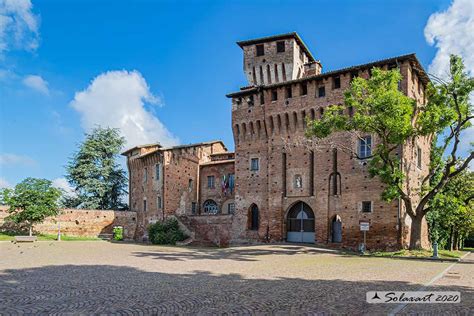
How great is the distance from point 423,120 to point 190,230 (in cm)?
2037

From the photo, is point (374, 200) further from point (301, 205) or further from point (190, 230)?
point (190, 230)

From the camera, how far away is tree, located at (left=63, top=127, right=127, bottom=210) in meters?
45.8

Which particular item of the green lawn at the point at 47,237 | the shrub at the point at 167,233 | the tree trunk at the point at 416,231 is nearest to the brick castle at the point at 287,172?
the shrub at the point at 167,233

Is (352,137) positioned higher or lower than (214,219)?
higher

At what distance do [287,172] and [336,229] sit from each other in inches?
211

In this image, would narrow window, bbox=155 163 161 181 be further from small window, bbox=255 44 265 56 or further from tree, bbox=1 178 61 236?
small window, bbox=255 44 265 56

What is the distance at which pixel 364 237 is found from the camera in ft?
74.5

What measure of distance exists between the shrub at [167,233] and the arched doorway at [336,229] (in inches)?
496

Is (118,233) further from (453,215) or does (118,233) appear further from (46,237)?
(453,215)

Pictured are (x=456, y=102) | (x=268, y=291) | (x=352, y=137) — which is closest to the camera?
(x=268, y=291)

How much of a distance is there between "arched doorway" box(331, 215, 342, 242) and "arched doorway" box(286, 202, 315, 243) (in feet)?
4.84

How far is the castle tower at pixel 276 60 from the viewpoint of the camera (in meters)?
34.7

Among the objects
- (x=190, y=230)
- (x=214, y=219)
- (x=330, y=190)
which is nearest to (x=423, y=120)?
(x=330, y=190)

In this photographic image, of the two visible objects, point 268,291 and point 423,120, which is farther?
point 423,120
